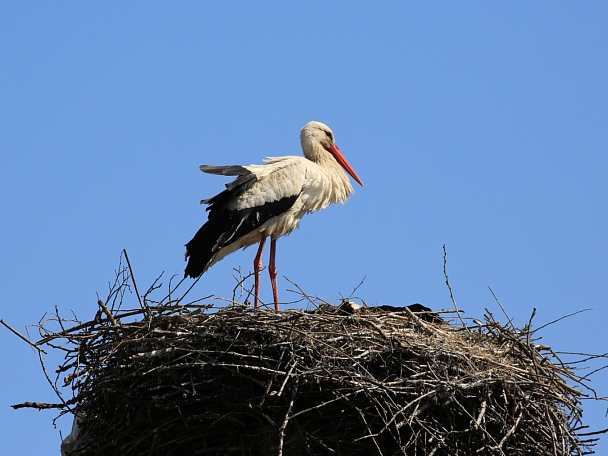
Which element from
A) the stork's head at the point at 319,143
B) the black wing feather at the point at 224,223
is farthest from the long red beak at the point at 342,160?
the black wing feather at the point at 224,223

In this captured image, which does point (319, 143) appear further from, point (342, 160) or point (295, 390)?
point (295, 390)

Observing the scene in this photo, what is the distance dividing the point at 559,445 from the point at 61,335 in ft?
9.60

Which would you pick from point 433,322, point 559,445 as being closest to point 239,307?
point 433,322

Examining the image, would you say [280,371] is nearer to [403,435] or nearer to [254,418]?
[254,418]

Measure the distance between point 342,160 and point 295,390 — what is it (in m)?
3.98

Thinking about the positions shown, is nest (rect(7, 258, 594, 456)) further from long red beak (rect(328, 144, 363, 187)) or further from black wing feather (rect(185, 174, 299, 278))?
long red beak (rect(328, 144, 363, 187))

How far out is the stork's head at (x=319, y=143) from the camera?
969 centimetres

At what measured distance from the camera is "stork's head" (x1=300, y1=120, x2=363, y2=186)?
381 inches

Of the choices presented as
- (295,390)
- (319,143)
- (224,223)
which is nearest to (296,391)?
(295,390)

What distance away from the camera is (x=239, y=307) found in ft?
21.7

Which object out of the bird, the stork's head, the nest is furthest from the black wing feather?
the nest

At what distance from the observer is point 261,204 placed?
29.0ft

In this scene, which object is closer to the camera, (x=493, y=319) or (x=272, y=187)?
(x=493, y=319)

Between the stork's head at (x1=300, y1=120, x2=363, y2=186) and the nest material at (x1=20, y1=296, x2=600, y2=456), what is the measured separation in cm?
319
